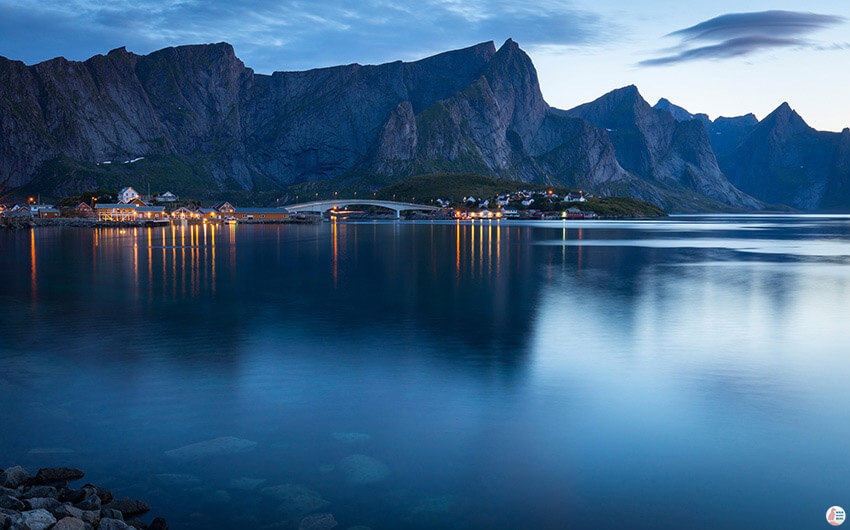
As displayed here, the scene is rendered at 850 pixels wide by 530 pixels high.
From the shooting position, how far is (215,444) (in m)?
12.7

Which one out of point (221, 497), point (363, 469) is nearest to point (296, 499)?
point (221, 497)

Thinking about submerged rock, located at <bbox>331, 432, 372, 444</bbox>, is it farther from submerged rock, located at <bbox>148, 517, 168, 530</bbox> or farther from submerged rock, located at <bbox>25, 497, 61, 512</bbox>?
submerged rock, located at <bbox>25, 497, 61, 512</bbox>

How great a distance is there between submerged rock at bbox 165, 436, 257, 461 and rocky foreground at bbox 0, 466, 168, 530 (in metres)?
1.93

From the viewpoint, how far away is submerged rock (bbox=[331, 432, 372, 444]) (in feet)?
42.5

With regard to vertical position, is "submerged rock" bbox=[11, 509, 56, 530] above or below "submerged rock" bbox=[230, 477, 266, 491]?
above

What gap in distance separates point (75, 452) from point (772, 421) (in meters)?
16.0

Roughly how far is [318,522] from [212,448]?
3.93 m

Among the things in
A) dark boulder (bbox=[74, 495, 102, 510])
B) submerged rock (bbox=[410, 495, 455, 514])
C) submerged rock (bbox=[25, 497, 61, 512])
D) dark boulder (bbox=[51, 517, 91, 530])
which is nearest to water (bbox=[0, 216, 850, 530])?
submerged rock (bbox=[410, 495, 455, 514])

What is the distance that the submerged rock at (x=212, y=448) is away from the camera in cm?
1211

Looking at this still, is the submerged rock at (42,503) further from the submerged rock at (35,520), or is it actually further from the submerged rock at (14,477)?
the submerged rock at (14,477)

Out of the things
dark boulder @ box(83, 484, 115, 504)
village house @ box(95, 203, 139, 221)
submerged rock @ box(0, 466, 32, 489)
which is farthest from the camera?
village house @ box(95, 203, 139, 221)

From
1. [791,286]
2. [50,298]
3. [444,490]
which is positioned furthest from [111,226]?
[444,490]

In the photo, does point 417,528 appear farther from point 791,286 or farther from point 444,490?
point 791,286

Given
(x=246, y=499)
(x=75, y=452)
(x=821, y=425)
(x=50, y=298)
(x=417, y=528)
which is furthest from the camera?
(x=50, y=298)
